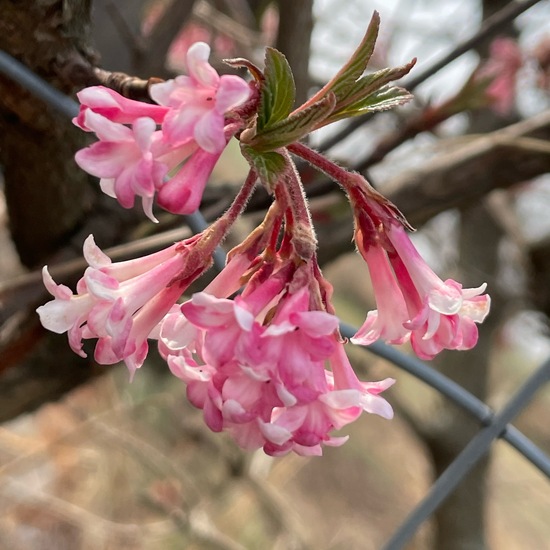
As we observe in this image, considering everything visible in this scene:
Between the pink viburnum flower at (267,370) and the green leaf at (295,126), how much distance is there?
0.08m

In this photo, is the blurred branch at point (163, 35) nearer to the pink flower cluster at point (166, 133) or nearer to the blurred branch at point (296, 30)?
the blurred branch at point (296, 30)

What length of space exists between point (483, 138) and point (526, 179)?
11 centimetres

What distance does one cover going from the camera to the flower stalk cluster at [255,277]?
0.31 meters

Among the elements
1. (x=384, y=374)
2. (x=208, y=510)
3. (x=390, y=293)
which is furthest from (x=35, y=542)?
(x=390, y=293)

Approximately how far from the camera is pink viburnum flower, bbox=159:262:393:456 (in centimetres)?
32

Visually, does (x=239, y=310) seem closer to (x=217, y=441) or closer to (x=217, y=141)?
(x=217, y=141)

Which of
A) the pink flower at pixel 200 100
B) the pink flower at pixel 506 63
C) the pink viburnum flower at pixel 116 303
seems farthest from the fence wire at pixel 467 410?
the pink flower at pixel 506 63

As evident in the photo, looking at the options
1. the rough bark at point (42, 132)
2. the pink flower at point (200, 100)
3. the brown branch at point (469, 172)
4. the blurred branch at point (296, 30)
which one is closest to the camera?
the pink flower at point (200, 100)

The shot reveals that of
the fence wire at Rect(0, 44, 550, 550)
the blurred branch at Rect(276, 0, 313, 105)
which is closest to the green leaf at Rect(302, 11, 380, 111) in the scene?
the fence wire at Rect(0, 44, 550, 550)

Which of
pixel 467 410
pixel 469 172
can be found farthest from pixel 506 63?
pixel 467 410

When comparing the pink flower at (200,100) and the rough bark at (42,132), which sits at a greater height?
the pink flower at (200,100)

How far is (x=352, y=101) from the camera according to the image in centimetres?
34

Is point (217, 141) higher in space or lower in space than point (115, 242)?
higher

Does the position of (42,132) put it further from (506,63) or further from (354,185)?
(506,63)
